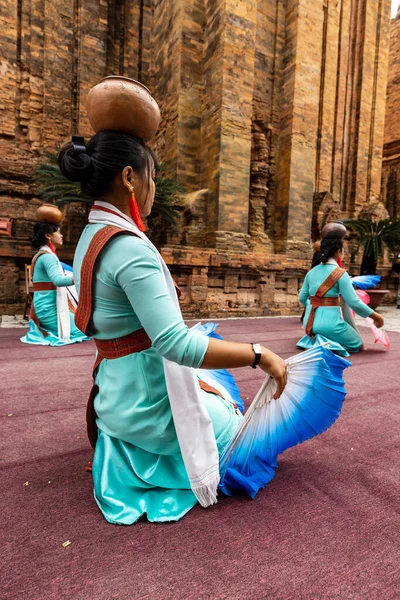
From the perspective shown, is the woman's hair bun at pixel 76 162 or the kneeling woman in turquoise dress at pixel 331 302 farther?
the kneeling woman in turquoise dress at pixel 331 302

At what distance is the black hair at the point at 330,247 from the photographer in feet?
12.8

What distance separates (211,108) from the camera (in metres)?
9.39

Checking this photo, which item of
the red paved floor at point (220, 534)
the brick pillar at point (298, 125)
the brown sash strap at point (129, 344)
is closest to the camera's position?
the red paved floor at point (220, 534)

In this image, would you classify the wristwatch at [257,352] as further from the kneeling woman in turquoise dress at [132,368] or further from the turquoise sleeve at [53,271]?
the turquoise sleeve at [53,271]

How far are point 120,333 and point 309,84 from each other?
11.6 m

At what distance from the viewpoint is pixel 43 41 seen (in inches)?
395

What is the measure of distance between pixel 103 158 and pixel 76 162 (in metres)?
0.09

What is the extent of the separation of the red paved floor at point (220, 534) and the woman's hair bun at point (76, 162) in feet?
4.05

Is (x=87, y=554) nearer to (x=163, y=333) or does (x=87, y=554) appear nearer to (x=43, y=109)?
(x=163, y=333)

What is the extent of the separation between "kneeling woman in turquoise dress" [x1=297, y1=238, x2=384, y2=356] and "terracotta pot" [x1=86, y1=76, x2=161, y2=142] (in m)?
3.06

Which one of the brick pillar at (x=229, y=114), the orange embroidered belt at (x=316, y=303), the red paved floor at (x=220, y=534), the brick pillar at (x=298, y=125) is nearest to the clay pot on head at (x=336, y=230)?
the orange embroidered belt at (x=316, y=303)

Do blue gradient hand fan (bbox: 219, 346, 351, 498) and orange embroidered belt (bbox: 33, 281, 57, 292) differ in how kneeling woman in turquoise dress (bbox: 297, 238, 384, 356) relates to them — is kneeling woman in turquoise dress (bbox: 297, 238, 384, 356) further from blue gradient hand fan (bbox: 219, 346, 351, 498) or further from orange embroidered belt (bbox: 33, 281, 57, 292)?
orange embroidered belt (bbox: 33, 281, 57, 292)

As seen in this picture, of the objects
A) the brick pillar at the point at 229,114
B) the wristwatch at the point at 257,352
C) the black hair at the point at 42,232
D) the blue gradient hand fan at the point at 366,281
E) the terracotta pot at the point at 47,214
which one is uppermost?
the brick pillar at the point at 229,114

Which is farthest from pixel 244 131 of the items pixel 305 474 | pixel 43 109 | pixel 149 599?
pixel 149 599
